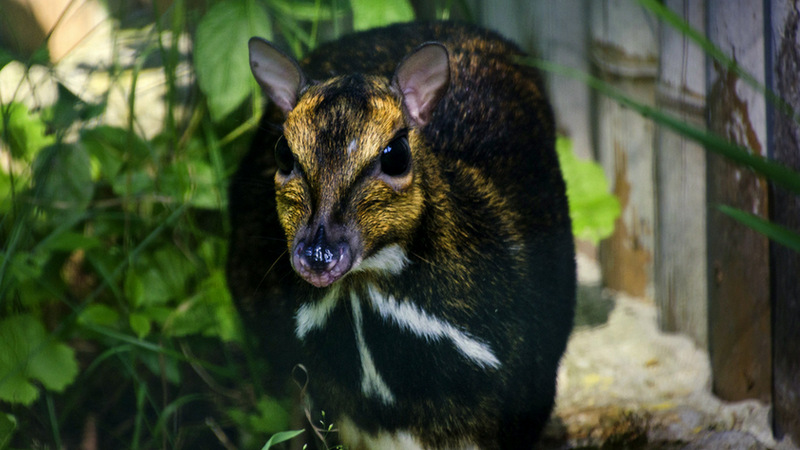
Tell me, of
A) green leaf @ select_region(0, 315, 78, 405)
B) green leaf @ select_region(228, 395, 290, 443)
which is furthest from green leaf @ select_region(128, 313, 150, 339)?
green leaf @ select_region(228, 395, 290, 443)

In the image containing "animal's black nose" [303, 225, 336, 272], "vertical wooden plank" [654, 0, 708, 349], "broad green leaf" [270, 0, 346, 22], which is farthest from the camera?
"broad green leaf" [270, 0, 346, 22]

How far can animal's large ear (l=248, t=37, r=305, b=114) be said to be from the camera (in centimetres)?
216

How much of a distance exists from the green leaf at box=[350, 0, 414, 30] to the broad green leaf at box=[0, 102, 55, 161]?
52.3 inches

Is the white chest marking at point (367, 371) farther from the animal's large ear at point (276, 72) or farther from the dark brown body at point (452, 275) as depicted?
the animal's large ear at point (276, 72)

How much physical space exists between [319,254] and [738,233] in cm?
179

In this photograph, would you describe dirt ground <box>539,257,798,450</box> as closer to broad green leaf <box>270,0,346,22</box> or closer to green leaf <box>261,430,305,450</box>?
green leaf <box>261,430,305,450</box>

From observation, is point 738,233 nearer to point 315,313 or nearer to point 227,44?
point 315,313

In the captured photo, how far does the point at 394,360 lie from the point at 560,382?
146 centimetres

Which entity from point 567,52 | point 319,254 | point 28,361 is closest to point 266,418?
point 28,361

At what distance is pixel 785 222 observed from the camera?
260 cm

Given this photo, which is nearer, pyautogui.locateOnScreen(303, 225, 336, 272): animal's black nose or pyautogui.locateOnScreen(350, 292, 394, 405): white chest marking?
pyautogui.locateOnScreen(303, 225, 336, 272): animal's black nose

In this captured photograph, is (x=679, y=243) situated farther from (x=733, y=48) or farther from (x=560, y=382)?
(x=733, y=48)

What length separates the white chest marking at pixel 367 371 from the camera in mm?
2115

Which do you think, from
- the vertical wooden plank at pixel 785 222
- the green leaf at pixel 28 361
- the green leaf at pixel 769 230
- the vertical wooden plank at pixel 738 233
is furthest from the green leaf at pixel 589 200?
the green leaf at pixel 28 361
